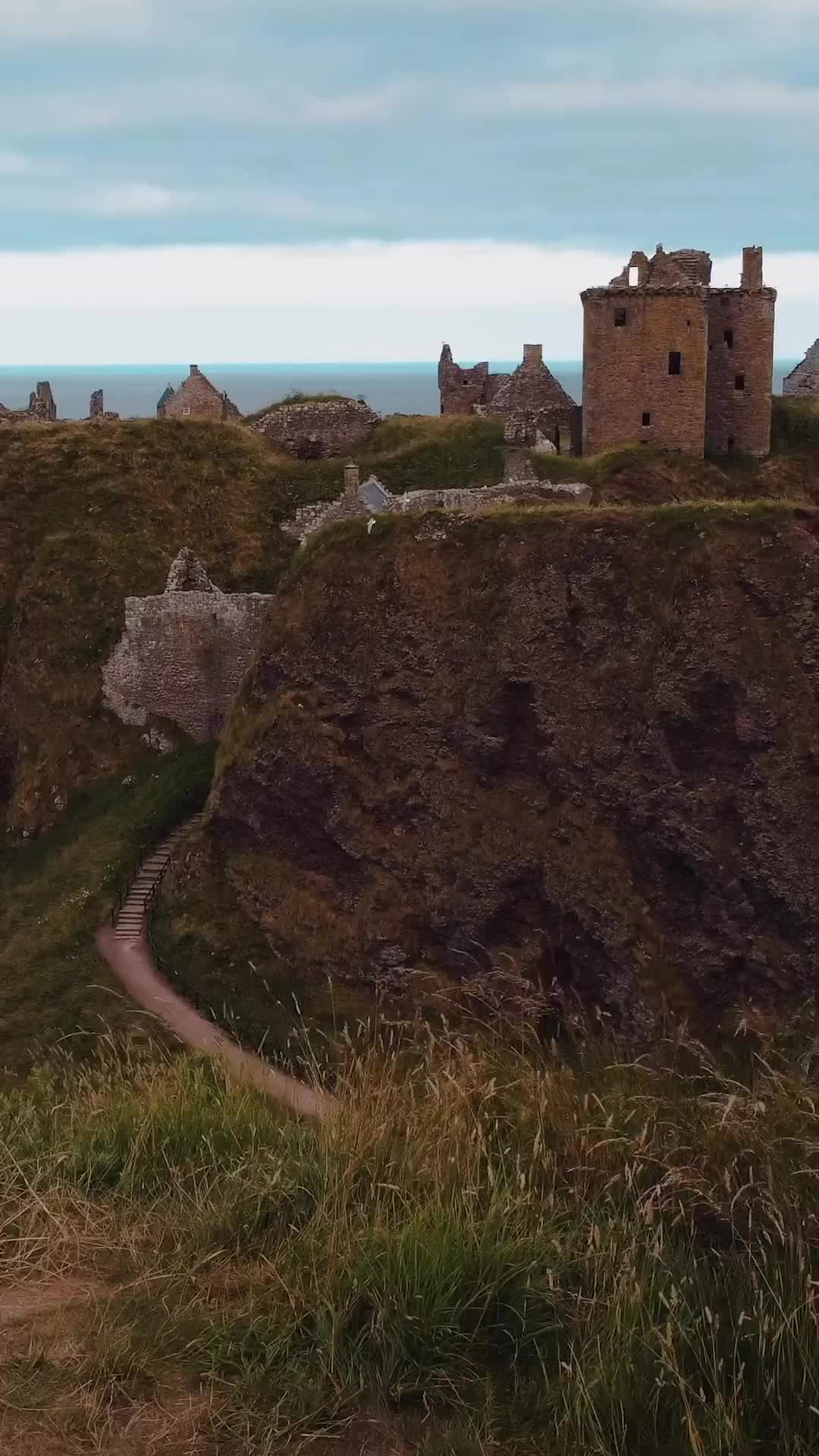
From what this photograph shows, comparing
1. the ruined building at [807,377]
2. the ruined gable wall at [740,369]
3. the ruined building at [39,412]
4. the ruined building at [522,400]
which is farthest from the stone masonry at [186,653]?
the ruined building at [807,377]

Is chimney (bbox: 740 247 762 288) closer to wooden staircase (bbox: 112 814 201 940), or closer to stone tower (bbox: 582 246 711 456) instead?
stone tower (bbox: 582 246 711 456)

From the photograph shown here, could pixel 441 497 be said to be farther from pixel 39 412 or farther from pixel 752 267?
pixel 39 412

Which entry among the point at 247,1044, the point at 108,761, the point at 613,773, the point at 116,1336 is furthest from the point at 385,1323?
the point at 108,761

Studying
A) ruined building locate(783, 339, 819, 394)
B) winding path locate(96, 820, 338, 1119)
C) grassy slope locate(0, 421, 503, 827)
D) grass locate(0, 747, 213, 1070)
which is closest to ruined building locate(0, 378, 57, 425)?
grassy slope locate(0, 421, 503, 827)

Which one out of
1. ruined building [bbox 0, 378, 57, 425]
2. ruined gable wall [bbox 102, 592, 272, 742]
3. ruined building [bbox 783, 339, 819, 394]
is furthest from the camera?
ruined building [bbox 783, 339, 819, 394]

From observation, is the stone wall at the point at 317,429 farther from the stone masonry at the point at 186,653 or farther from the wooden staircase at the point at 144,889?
the wooden staircase at the point at 144,889
